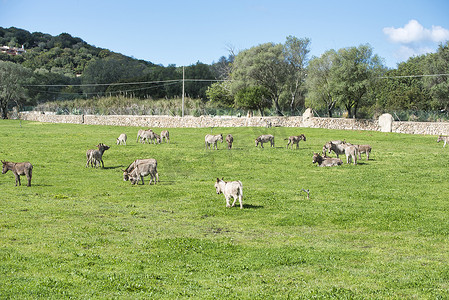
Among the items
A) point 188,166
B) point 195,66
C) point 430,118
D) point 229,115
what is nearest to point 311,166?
point 188,166

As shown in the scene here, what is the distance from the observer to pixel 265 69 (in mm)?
73375

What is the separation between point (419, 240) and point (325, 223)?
10.2ft

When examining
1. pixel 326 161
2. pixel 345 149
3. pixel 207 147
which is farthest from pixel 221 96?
pixel 326 161

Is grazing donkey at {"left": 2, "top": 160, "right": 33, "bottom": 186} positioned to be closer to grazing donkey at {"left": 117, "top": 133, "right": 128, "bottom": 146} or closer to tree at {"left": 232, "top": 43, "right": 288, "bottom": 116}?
grazing donkey at {"left": 117, "top": 133, "right": 128, "bottom": 146}

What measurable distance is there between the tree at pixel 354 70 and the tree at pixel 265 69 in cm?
1206

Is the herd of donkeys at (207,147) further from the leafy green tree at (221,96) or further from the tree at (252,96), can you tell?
the leafy green tree at (221,96)

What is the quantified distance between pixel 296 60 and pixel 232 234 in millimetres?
66231

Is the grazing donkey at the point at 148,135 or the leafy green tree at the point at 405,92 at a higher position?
the leafy green tree at the point at 405,92

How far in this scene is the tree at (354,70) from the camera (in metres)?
61.0

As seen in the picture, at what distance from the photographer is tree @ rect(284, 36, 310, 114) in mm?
75438

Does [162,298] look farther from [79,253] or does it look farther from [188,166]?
[188,166]

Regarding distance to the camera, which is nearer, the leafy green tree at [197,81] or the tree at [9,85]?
the tree at [9,85]

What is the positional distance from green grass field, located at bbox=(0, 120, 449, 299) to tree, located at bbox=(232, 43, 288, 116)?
46.4m

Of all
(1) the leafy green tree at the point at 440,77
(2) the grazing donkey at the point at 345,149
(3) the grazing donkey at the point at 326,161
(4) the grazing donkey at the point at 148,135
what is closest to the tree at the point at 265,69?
(1) the leafy green tree at the point at 440,77
